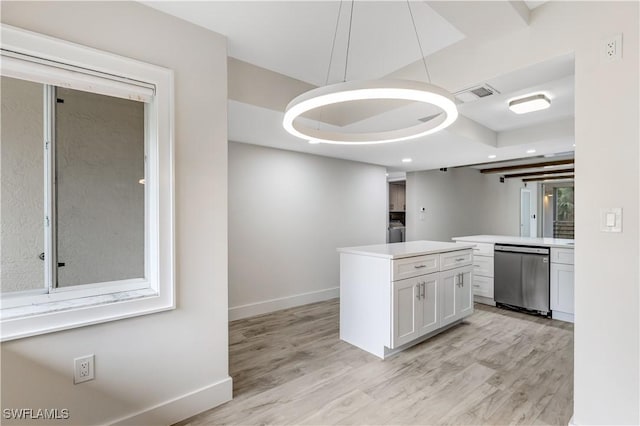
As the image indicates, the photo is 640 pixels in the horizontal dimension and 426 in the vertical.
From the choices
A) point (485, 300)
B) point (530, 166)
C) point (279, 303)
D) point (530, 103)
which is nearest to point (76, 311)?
point (279, 303)

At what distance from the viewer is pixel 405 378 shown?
7.64ft

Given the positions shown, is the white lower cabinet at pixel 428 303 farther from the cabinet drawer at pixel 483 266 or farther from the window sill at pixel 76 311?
the window sill at pixel 76 311

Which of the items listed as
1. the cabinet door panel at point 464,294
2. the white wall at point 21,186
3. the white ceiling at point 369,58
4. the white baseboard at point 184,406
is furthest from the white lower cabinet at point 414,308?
the white wall at point 21,186

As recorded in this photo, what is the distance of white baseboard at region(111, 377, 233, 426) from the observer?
1703 millimetres

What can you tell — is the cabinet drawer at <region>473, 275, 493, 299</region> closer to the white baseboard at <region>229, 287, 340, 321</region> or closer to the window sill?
the white baseboard at <region>229, 287, 340, 321</region>

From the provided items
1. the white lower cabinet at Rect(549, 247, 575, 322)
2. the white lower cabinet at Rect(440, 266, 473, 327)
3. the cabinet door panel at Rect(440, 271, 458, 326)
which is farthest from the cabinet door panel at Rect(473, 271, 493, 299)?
the cabinet door panel at Rect(440, 271, 458, 326)

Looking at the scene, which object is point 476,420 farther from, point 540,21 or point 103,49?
point 103,49

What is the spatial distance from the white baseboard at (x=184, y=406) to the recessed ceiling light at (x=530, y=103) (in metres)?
3.28

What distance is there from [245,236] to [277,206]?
60 centimetres

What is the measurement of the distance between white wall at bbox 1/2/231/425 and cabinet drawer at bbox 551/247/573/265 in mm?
3808

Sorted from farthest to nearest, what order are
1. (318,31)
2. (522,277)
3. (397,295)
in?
(522,277), (397,295), (318,31)

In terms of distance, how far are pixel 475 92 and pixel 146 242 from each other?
8.36 ft

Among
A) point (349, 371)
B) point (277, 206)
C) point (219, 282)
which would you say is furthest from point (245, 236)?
point (349, 371)

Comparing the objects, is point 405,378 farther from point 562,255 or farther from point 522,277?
point 562,255
